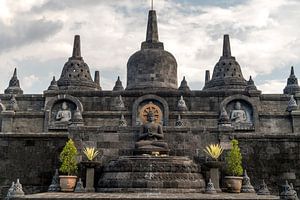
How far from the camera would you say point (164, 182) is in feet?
45.1

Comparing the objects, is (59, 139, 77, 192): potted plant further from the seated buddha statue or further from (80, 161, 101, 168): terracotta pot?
the seated buddha statue

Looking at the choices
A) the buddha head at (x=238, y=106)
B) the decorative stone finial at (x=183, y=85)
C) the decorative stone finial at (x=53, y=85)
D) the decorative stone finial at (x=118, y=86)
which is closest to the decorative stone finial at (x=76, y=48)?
the decorative stone finial at (x=53, y=85)

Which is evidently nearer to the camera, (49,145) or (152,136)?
(152,136)

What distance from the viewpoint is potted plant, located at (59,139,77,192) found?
49.4ft

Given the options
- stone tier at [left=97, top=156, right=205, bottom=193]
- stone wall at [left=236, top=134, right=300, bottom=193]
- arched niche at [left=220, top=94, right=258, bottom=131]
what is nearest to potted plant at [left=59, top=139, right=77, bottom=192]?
stone tier at [left=97, top=156, right=205, bottom=193]

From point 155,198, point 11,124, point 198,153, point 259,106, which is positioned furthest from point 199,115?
point 155,198

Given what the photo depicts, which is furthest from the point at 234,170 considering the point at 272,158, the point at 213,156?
the point at 272,158

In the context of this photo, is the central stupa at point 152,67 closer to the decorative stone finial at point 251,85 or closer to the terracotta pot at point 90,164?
the decorative stone finial at point 251,85

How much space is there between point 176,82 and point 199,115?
5.79 m

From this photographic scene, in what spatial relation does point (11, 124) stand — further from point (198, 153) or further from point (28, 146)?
point (198, 153)

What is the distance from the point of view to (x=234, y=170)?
15.5m

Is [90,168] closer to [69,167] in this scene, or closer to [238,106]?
[69,167]

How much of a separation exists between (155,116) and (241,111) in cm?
572

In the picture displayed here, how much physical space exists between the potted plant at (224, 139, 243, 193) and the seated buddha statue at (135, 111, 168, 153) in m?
2.63
